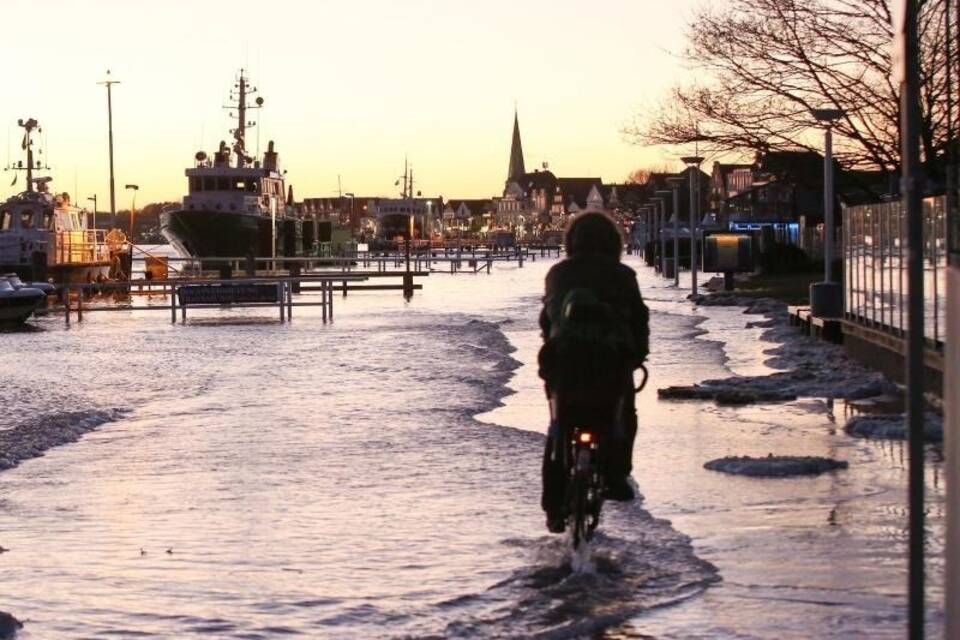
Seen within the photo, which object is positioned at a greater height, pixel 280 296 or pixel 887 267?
pixel 887 267

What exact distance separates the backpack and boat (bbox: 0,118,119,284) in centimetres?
5329

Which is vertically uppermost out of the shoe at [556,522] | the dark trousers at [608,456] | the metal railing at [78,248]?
the metal railing at [78,248]

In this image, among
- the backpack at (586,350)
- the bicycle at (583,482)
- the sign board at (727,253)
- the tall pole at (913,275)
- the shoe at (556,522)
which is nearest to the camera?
the tall pole at (913,275)

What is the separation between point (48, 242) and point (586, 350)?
57.2m

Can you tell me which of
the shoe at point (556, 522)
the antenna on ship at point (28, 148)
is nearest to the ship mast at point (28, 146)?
the antenna on ship at point (28, 148)

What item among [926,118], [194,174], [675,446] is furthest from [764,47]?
[194,174]

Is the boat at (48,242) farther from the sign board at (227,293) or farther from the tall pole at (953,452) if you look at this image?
the tall pole at (953,452)

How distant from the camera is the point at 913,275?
4.43m

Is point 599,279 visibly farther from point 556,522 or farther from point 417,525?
point 417,525

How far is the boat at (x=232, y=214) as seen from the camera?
83.6 meters

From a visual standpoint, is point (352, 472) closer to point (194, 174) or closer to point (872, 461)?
point (872, 461)

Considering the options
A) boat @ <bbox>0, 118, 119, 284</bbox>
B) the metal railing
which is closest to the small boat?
boat @ <bbox>0, 118, 119, 284</bbox>

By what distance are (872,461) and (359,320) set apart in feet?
93.2

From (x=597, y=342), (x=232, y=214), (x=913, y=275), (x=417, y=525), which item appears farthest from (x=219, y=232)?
(x=913, y=275)
